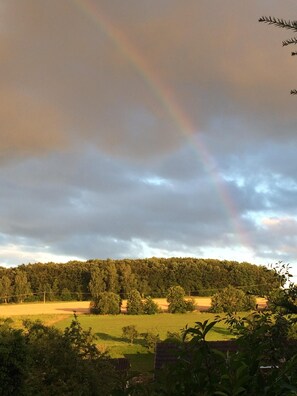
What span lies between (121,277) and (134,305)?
2100cm

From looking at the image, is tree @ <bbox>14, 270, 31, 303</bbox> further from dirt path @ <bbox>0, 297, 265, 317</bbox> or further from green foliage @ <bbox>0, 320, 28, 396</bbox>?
green foliage @ <bbox>0, 320, 28, 396</bbox>

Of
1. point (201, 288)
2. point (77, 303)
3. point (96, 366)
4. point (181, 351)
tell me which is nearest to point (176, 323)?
point (77, 303)

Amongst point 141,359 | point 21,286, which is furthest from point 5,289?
point 141,359

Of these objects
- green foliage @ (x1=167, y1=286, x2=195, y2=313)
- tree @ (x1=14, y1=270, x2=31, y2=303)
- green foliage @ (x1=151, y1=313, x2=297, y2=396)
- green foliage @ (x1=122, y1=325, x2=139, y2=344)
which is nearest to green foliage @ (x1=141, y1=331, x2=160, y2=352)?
green foliage @ (x1=122, y1=325, x2=139, y2=344)

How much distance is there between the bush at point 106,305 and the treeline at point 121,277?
50.9ft

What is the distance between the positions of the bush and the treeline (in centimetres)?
1550

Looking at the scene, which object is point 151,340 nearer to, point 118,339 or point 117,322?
point 118,339

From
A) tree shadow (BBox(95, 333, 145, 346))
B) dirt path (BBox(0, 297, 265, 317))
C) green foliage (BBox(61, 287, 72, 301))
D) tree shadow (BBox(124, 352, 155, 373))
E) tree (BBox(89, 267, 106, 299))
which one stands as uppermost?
tree (BBox(89, 267, 106, 299))

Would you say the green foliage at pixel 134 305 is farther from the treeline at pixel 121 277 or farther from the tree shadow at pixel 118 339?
the tree shadow at pixel 118 339

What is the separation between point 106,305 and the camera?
9706 centimetres

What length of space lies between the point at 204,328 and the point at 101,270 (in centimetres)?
12075

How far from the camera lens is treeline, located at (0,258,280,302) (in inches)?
4607

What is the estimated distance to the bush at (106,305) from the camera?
3829 inches

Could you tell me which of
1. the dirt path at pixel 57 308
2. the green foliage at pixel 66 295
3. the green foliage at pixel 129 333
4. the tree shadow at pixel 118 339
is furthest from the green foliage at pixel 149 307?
the green foliage at pixel 129 333
